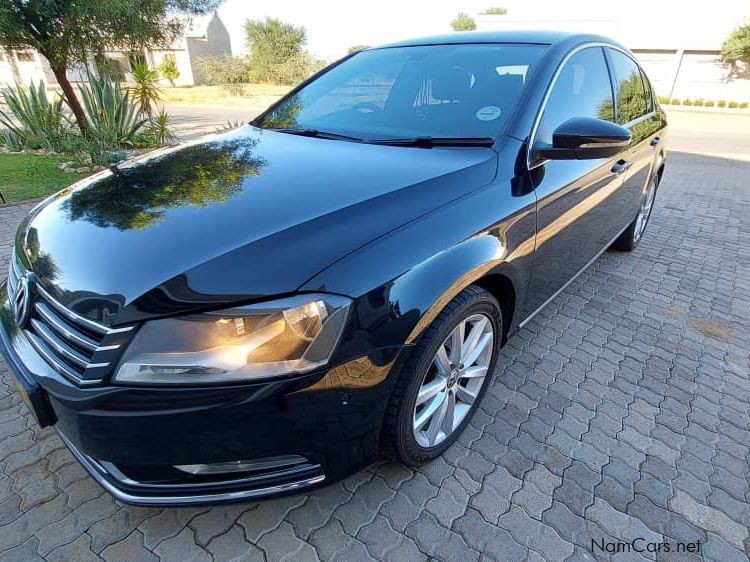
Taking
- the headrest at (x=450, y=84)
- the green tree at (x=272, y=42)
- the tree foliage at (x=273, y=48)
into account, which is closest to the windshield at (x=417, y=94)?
the headrest at (x=450, y=84)

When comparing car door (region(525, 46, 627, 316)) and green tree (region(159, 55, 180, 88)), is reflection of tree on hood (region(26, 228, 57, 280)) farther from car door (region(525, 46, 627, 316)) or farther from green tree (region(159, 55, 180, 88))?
green tree (region(159, 55, 180, 88))

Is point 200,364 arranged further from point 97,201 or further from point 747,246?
point 747,246

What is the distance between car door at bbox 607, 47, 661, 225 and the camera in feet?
10.2

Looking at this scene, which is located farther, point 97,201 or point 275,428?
point 97,201

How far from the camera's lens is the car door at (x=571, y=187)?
218 cm

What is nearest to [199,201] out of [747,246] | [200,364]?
[200,364]

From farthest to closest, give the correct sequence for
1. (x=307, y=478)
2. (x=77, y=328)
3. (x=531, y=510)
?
(x=531, y=510), (x=307, y=478), (x=77, y=328)

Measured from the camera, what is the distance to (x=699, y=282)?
392 centimetres

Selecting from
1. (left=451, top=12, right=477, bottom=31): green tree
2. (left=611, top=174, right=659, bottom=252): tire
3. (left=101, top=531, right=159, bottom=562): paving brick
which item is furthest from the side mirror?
(left=451, top=12, right=477, bottom=31): green tree

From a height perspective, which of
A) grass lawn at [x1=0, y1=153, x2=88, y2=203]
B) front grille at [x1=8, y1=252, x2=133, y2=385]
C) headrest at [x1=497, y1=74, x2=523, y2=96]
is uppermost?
headrest at [x1=497, y1=74, x2=523, y2=96]

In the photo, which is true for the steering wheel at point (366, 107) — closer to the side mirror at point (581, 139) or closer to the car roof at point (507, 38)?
the car roof at point (507, 38)

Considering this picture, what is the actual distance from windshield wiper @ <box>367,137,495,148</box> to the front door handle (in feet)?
4.30

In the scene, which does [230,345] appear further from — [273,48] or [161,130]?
[273,48]

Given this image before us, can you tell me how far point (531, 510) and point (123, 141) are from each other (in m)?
8.65
